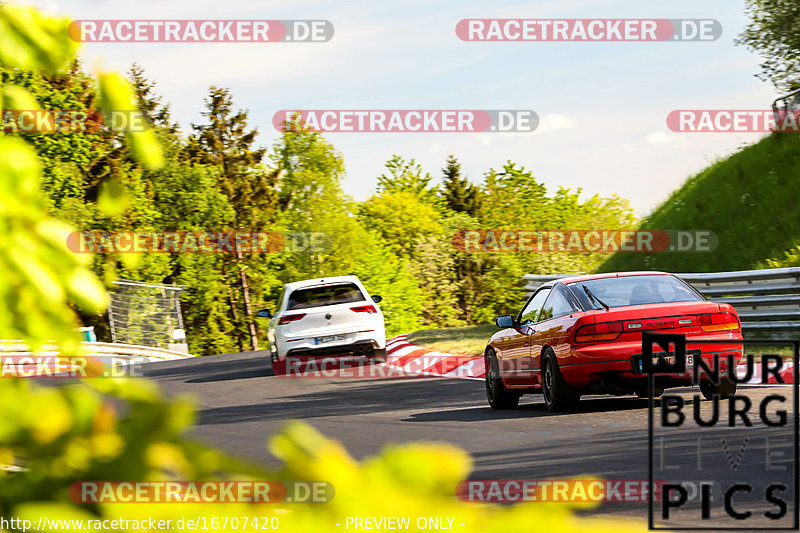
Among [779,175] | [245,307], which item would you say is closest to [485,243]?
[779,175]

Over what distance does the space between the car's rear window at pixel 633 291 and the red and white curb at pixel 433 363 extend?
223 inches

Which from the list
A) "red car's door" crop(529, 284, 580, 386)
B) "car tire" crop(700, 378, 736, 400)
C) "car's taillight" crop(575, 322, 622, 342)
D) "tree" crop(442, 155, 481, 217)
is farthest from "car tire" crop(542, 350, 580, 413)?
"tree" crop(442, 155, 481, 217)

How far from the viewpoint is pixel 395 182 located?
55.9 metres

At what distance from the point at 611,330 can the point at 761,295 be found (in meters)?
8.38

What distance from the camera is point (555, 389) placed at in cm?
1088

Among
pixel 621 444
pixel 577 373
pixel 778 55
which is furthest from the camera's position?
pixel 778 55

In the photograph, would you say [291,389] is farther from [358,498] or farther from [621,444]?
[358,498]

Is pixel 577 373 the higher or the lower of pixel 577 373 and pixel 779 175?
the lower

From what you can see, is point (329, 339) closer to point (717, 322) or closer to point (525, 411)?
point (525, 411)

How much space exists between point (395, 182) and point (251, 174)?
13929mm

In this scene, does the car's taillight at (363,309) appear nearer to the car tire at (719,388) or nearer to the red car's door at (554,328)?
the red car's door at (554,328)

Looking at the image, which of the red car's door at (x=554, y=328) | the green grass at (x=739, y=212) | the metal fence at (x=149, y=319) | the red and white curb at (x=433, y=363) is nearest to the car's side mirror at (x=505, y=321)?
the red car's door at (x=554, y=328)

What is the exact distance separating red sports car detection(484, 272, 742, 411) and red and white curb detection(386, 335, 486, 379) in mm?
5382

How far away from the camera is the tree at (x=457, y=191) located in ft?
308
